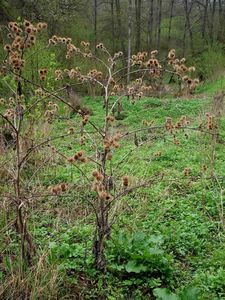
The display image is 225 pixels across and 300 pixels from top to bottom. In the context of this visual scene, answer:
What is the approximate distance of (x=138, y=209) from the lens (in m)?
4.50

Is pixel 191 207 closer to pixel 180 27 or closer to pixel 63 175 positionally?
pixel 63 175

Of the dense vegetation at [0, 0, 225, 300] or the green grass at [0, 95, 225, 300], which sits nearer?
the dense vegetation at [0, 0, 225, 300]

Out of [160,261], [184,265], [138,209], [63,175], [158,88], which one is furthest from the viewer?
[158,88]

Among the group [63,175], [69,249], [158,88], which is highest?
[69,249]

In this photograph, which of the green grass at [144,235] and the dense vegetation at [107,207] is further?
the green grass at [144,235]

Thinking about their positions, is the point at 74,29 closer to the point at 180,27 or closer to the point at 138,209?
the point at 180,27

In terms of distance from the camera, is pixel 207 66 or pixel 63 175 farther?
pixel 207 66

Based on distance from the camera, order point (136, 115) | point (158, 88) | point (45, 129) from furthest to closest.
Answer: point (158, 88) < point (136, 115) < point (45, 129)

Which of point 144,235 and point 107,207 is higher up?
point 107,207

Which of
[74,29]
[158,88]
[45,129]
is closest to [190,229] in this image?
[45,129]

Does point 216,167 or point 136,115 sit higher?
point 216,167

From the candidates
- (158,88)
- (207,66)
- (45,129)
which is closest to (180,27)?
(207,66)

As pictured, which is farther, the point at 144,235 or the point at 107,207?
the point at 144,235

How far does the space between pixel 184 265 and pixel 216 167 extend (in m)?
2.74
